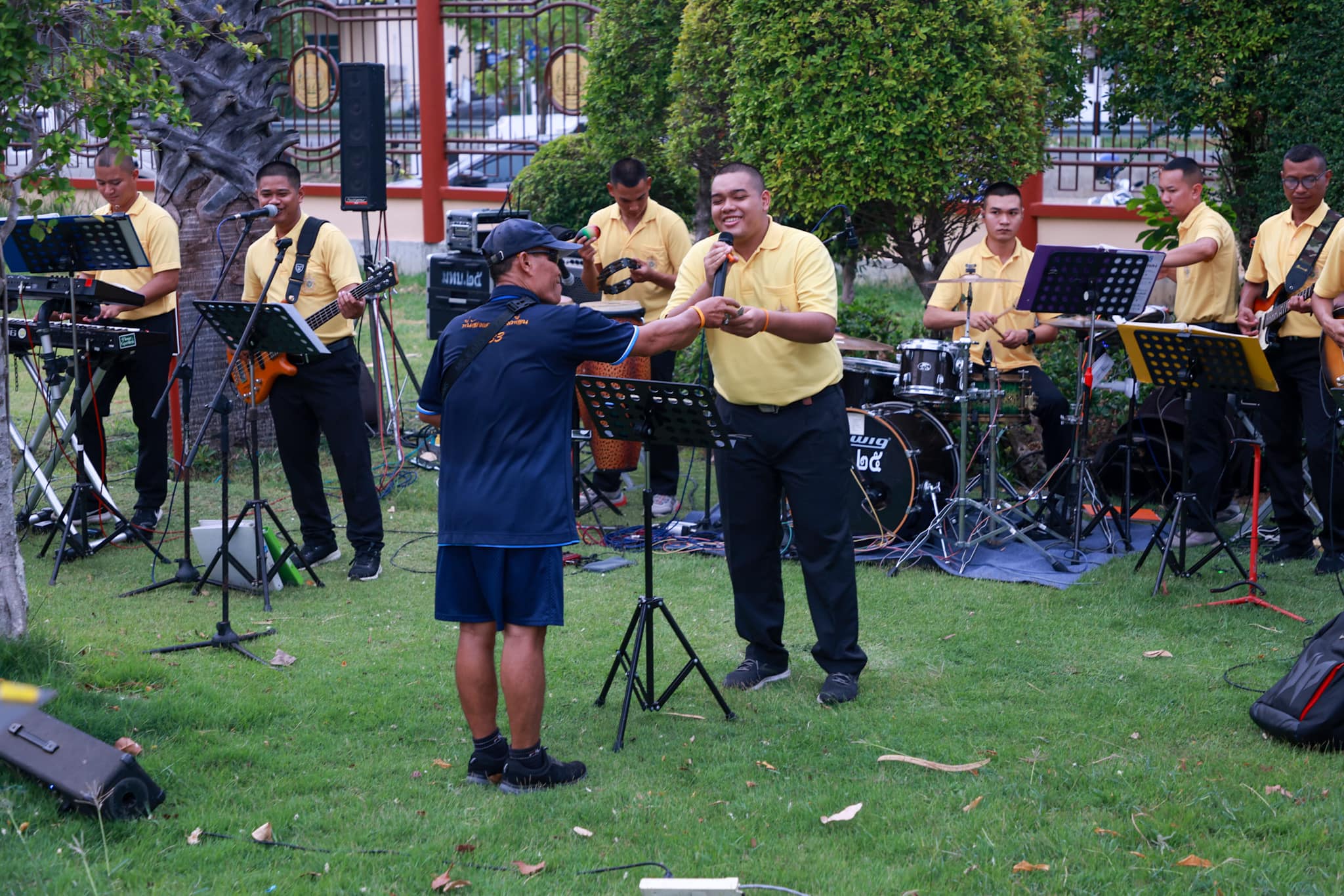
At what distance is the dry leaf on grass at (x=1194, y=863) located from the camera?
4059 millimetres

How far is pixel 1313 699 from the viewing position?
195 inches

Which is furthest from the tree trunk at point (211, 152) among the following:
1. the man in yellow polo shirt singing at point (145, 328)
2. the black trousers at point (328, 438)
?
the black trousers at point (328, 438)

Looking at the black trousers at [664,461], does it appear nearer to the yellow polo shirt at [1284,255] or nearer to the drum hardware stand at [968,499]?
the drum hardware stand at [968,499]

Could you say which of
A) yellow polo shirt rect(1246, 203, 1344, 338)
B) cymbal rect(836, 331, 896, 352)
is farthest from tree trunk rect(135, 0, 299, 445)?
yellow polo shirt rect(1246, 203, 1344, 338)

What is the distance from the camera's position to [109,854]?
13.9 feet

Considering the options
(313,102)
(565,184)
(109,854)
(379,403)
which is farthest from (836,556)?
(313,102)

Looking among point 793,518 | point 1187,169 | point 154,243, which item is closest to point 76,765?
point 793,518

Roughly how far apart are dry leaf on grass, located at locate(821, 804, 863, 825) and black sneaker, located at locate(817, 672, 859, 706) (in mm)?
1076

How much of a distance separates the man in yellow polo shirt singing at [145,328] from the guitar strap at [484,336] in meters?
4.39

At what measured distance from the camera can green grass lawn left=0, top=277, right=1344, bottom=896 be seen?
415cm

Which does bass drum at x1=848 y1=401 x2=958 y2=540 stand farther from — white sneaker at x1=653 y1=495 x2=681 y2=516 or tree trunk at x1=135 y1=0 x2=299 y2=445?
tree trunk at x1=135 y1=0 x2=299 y2=445

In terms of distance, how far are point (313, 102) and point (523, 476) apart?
1597 cm

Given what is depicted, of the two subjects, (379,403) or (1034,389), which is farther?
(379,403)

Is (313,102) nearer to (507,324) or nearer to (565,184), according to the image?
(565,184)
